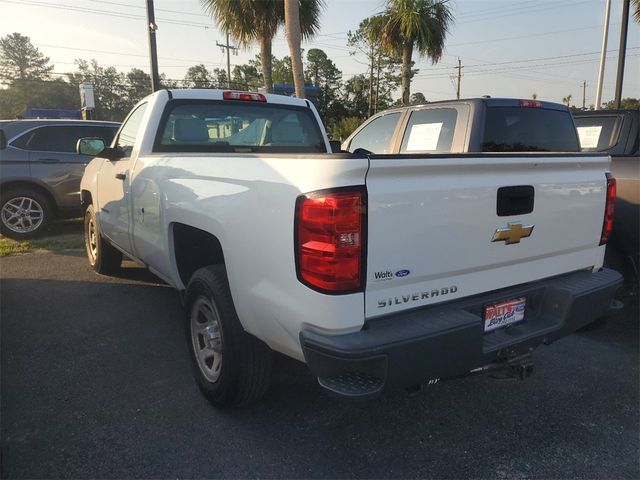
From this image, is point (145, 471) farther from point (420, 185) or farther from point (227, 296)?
point (420, 185)

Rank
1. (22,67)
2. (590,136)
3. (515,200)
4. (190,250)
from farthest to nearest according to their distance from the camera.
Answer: (22,67) < (590,136) < (190,250) < (515,200)

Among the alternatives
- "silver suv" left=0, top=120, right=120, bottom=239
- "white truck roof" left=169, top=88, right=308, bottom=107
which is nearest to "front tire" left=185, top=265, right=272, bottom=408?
"white truck roof" left=169, top=88, right=308, bottom=107

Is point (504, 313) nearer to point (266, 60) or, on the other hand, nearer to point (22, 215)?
point (22, 215)

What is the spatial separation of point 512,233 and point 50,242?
7.16 meters

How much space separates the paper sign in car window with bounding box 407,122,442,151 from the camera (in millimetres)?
4719

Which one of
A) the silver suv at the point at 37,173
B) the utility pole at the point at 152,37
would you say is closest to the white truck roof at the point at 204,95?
the silver suv at the point at 37,173

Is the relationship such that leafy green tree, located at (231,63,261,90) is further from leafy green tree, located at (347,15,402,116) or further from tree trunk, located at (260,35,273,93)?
tree trunk, located at (260,35,273,93)

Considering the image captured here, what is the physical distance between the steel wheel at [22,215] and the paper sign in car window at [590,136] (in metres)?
7.84

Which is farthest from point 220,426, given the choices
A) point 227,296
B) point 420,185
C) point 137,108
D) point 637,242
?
point 637,242

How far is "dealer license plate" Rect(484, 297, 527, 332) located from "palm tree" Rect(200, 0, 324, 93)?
13013 millimetres

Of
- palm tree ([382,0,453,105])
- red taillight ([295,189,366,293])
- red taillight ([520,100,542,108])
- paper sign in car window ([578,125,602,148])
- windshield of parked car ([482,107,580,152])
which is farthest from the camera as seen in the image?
palm tree ([382,0,453,105])

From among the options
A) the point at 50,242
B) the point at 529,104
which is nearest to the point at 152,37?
the point at 50,242

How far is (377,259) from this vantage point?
202 cm

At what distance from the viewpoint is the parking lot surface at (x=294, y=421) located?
238 centimetres
